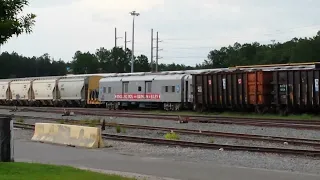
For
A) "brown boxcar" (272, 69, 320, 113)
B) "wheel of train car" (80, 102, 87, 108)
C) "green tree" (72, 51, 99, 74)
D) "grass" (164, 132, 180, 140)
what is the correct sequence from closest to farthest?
1. "grass" (164, 132, 180, 140)
2. "brown boxcar" (272, 69, 320, 113)
3. "wheel of train car" (80, 102, 87, 108)
4. "green tree" (72, 51, 99, 74)

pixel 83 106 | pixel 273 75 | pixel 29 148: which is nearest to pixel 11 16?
pixel 29 148

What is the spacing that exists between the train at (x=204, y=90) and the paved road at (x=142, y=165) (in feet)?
58.1

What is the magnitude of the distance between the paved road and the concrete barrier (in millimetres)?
684

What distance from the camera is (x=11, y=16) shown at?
8.23m

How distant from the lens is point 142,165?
1373 centimetres

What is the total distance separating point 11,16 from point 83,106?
47.3 meters

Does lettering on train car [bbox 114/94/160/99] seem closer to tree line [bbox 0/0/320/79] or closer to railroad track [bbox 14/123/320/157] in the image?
railroad track [bbox 14/123/320/157]

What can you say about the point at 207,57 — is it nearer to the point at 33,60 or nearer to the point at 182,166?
the point at 33,60

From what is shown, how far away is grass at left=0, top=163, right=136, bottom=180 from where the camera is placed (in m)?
9.50

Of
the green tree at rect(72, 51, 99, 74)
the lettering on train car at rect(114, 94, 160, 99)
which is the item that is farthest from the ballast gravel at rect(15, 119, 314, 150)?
the green tree at rect(72, 51, 99, 74)

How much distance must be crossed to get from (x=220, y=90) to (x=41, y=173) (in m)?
26.9

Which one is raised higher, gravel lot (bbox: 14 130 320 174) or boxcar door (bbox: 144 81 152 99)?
boxcar door (bbox: 144 81 152 99)

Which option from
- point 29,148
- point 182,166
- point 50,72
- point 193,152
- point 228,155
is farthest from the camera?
point 50,72

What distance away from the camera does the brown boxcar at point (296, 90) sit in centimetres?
3053
